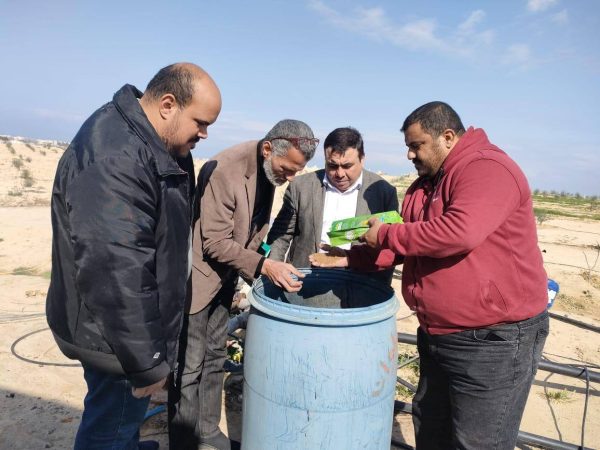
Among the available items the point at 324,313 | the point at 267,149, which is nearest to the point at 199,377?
the point at 324,313

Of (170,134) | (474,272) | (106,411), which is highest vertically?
(170,134)

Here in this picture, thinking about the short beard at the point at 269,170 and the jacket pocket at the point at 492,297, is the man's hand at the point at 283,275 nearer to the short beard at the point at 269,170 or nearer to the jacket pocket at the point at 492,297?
the short beard at the point at 269,170

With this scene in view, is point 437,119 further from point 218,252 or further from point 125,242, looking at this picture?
point 125,242

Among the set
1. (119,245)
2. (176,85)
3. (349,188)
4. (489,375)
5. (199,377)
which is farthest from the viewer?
(349,188)

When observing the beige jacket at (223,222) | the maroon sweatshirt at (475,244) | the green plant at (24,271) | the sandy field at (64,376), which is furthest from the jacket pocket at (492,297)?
the green plant at (24,271)

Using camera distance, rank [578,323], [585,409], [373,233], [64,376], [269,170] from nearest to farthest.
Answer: [373,233] < [269,170] < [585,409] < [64,376] < [578,323]

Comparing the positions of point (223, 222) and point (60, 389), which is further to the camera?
point (60, 389)

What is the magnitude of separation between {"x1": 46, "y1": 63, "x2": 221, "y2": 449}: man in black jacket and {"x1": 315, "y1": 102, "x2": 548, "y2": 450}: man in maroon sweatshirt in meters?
0.99

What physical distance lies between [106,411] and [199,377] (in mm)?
931

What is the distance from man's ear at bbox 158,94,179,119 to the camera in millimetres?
1763

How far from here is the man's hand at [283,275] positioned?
228 cm

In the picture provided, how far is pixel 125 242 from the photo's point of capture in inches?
59.9

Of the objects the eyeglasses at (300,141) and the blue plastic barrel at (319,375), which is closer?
the blue plastic barrel at (319,375)

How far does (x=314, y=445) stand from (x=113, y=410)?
2.91 feet
